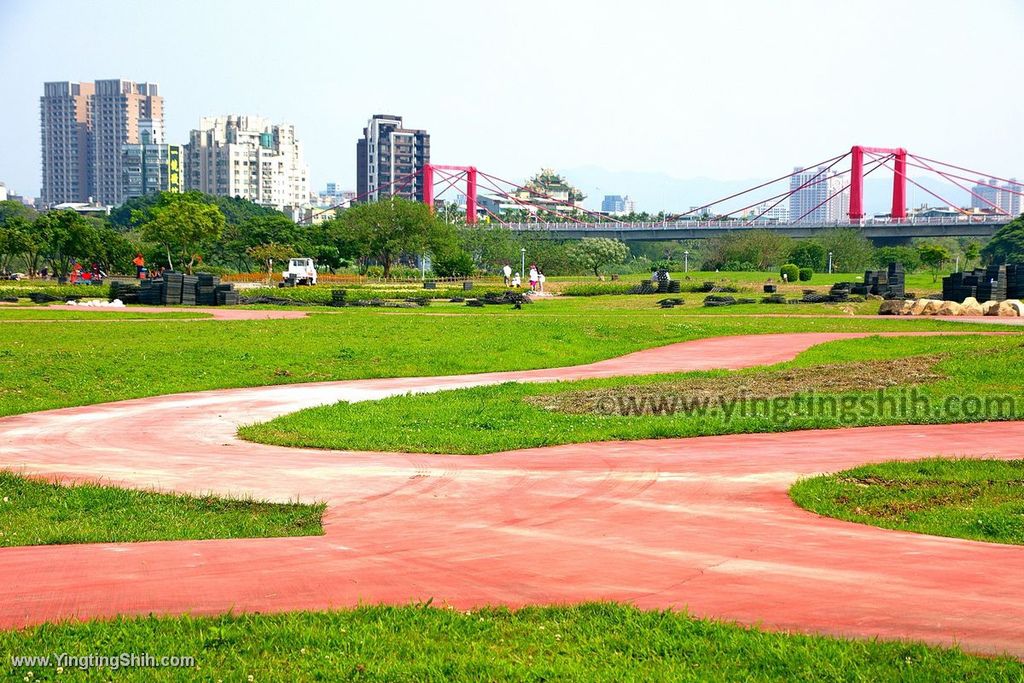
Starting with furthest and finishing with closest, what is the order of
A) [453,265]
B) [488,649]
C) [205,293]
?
[453,265]
[205,293]
[488,649]

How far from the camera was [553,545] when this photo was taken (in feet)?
27.4

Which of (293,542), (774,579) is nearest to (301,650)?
(293,542)

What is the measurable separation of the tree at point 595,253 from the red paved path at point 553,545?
8900 cm

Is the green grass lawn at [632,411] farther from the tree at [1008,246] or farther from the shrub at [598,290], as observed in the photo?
the tree at [1008,246]

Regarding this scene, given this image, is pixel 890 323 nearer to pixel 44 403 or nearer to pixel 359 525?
pixel 44 403

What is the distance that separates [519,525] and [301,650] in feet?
11.6

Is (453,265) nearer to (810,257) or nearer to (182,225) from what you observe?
(182,225)

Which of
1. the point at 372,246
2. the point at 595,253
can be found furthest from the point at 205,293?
the point at 595,253

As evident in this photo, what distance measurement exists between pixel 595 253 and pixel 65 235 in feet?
170

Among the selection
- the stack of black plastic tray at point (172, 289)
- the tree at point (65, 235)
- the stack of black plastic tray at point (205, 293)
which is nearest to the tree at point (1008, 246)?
the stack of black plastic tray at point (205, 293)

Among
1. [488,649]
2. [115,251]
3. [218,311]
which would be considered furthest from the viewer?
[115,251]

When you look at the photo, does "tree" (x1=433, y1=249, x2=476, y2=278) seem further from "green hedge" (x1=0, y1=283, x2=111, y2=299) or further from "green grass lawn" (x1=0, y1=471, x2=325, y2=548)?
"green grass lawn" (x1=0, y1=471, x2=325, y2=548)

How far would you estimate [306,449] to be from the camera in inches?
525

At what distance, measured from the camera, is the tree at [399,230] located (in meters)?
85.0
